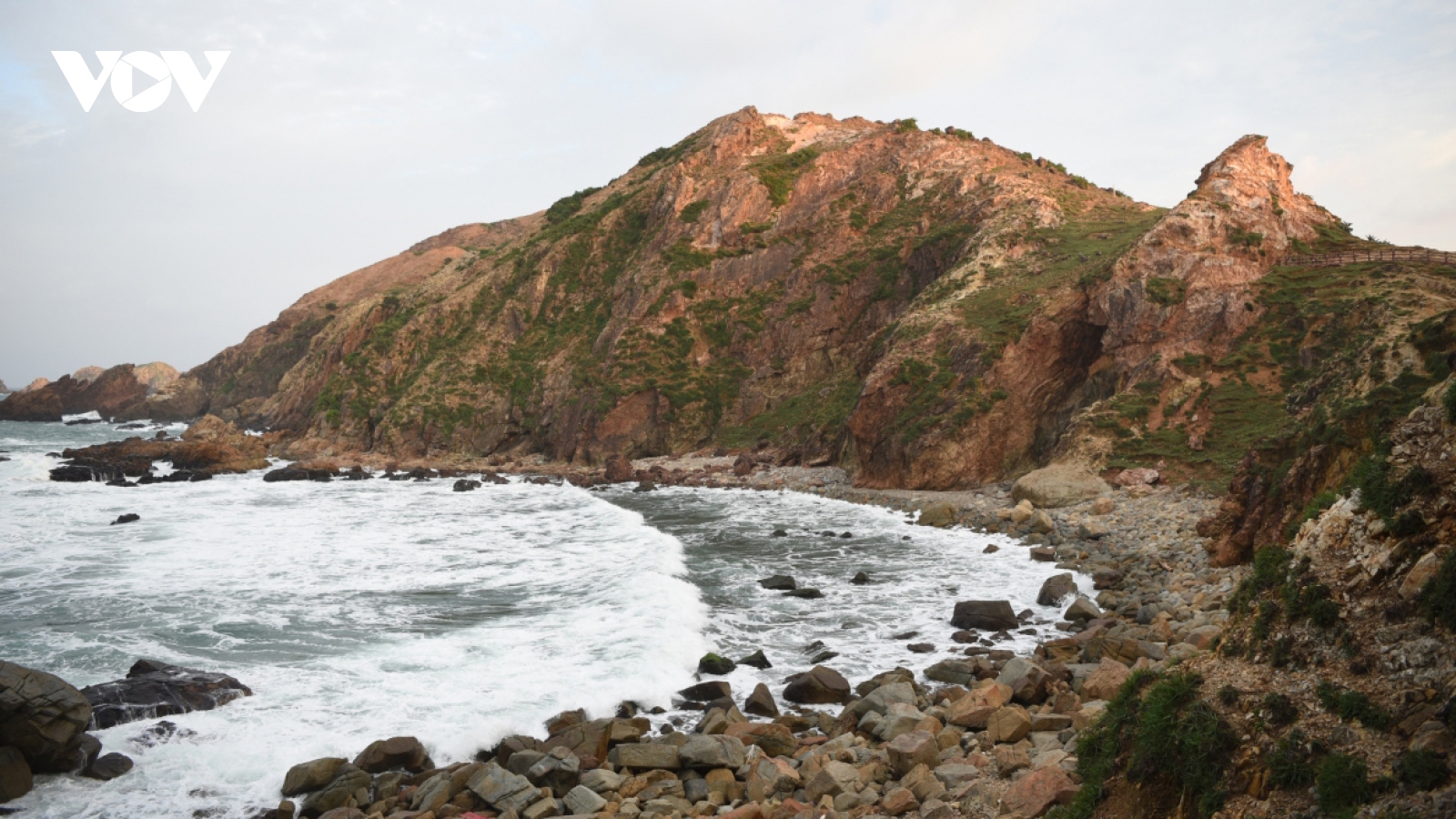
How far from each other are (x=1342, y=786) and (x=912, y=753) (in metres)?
4.89

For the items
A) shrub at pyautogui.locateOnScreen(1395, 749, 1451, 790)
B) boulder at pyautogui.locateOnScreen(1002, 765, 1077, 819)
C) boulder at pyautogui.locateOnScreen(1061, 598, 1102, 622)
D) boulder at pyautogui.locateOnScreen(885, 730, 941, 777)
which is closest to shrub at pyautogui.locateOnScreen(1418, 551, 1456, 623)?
shrub at pyautogui.locateOnScreen(1395, 749, 1451, 790)

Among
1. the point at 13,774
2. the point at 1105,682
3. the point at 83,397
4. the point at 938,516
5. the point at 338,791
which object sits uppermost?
the point at 83,397

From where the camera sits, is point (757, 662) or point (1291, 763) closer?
point (1291, 763)

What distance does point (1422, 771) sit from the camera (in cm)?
471

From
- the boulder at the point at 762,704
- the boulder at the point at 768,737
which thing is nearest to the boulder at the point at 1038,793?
the boulder at the point at 768,737

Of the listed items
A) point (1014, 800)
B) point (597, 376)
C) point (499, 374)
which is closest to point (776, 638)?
point (1014, 800)

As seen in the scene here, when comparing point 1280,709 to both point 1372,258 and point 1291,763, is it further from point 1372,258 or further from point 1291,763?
point 1372,258

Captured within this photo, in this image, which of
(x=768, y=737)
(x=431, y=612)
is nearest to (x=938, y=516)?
(x=431, y=612)

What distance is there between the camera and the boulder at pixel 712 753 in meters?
10.1

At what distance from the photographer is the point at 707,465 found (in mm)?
45156

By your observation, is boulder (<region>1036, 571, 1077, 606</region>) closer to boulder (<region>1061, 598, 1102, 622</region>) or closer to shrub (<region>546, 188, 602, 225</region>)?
boulder (<region>1061, 598, 1102, 622</region>)

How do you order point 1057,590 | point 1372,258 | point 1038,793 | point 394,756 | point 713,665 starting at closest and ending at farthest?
point 1038,793 → point 394,756 → point 713,665 → point 1057,590 → point 1372,258

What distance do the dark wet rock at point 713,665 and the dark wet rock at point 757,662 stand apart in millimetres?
288

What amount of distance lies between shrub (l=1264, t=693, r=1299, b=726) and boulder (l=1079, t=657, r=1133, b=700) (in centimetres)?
534
